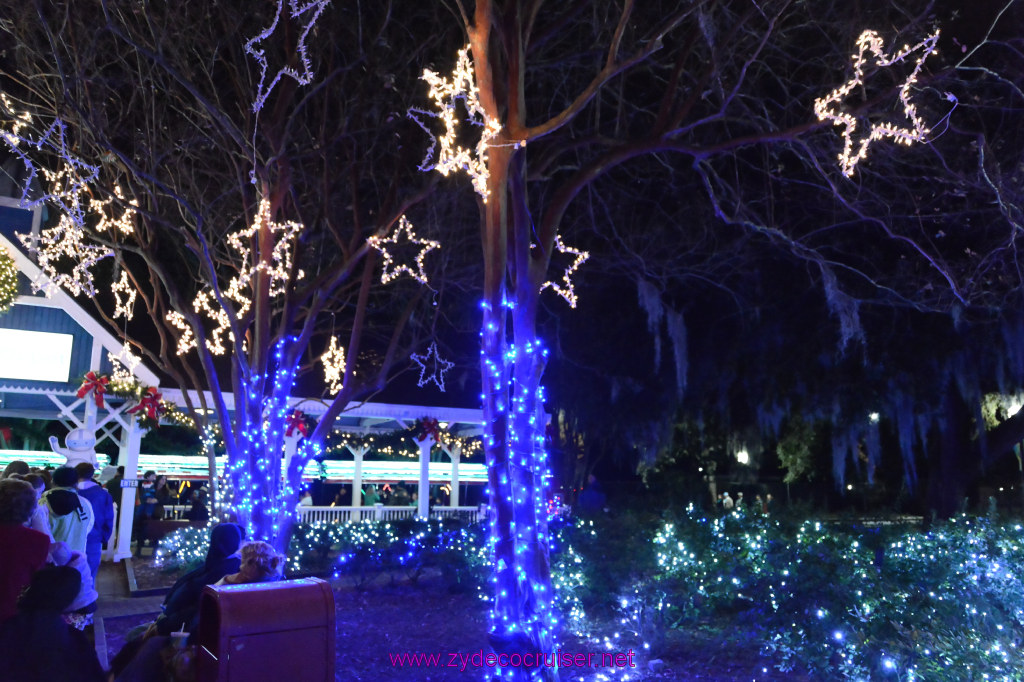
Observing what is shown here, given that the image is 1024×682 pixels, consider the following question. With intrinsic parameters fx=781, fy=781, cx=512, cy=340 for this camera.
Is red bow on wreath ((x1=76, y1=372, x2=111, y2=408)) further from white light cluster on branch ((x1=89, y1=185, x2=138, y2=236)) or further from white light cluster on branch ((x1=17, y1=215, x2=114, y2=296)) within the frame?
white light cluster on branch ((x1=89, y1=185, x2=138, y2=236))

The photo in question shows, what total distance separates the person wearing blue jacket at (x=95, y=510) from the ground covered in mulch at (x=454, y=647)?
1300 millimetres

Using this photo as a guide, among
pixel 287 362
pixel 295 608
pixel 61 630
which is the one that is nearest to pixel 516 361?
pixel 295 608

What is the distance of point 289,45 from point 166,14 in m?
1.28

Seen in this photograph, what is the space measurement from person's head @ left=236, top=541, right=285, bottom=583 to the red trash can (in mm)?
625

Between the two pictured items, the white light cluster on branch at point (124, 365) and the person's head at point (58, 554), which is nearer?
the person's head at point (58, 554)

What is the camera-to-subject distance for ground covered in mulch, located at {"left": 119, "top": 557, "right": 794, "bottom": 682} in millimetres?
6586

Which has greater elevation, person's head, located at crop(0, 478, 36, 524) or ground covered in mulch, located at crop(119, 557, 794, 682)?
person's head, located at crop(0, 478, 36, 524)

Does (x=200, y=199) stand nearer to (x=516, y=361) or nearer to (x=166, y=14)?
(x=166, y=14)

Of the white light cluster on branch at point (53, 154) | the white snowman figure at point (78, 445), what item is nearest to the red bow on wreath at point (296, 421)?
the white snowman figure at point (78, 445)

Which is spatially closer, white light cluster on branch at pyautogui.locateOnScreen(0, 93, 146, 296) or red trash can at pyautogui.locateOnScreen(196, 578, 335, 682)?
red trash can at pyautogui.locateOnScreen(196, 578, 335, 682)

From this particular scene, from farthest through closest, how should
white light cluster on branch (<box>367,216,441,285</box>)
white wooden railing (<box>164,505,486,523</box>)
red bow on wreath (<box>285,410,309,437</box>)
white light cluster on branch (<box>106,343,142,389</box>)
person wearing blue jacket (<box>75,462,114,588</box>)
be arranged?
white wooden railing (<box>164,505,486,523</box>), red bow on wreath (<box>285,410,309,437</box>), white light cluster on branch (<box>106,343,142,389</box>), white light cluster on branch (<box>367,216,441,285</box>), person wearing blue jacket (<box>75,462,114,588</box>)

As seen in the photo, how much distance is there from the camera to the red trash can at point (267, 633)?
311 cm

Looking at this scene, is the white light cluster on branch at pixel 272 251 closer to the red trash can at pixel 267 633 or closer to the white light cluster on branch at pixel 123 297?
the white light cluster on branch at pixel 123 297

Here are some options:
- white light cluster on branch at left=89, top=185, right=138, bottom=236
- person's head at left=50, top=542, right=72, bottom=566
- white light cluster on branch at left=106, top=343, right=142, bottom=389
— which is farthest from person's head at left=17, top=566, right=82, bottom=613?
white light cluster on branch at left=106, top=343, right=142, bottom=389
